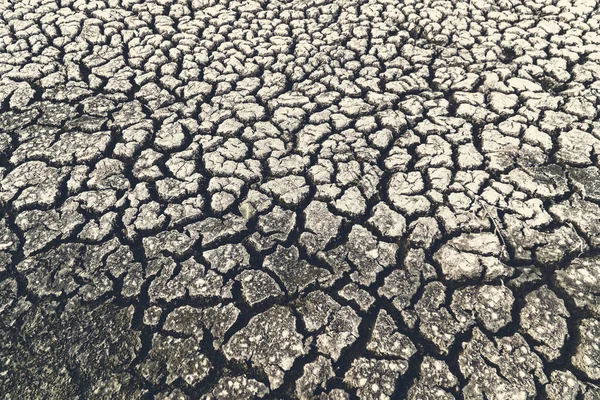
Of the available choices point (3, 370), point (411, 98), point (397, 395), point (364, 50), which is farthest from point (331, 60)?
point (3, 370)

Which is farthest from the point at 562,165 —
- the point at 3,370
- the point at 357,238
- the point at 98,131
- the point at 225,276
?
the point at 3,370

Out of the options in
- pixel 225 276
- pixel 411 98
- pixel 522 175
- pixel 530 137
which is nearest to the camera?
pixel 225 276

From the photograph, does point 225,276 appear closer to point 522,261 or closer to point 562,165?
point 522,261

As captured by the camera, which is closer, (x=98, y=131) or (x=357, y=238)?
(x=357, y=238)

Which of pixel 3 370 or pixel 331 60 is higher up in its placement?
pixel 331 60

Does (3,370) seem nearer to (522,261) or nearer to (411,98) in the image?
(522,261)

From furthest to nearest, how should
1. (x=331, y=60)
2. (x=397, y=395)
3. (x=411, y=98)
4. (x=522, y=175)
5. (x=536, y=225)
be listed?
(x=331, y=60)
(x=411, y=98)
(x=522, y=175)
(x=536, y=225)
(x=397, y=395)
